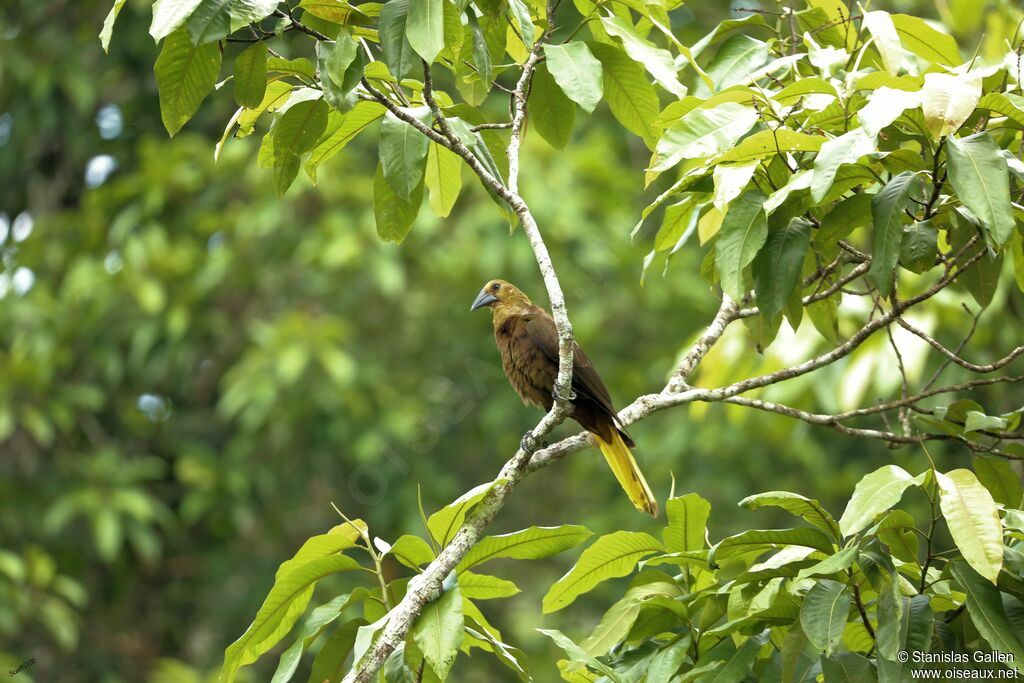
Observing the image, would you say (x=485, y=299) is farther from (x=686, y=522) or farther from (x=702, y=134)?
(x=702, y=134)

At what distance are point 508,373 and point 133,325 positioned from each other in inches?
143

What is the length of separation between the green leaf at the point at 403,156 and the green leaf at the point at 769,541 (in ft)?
2.98

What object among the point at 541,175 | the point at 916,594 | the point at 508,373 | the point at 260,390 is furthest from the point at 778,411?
the point at 541,175

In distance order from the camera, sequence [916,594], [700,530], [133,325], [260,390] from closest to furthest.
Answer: [916,594] → [700,530] → [260,390] → [133,325]

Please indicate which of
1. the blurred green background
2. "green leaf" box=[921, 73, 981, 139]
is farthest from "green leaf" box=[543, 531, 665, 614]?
the blurred green background

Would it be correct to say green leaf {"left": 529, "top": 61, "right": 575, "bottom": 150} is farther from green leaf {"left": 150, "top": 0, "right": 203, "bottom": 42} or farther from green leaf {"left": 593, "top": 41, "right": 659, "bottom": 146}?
green leaf {"left": 150, "top": 0, "right": 203, "bottom": 42}

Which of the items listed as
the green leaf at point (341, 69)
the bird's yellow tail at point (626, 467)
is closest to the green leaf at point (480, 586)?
the green leaf at point (341, 69)

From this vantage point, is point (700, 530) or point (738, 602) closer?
point (738, 602)

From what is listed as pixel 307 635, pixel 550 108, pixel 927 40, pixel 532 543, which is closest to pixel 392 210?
pixel 550 108

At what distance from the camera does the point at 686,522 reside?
231 centimetres

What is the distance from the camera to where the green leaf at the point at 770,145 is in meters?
2.01

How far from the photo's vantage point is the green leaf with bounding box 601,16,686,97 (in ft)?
7.29

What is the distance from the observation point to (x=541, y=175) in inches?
269

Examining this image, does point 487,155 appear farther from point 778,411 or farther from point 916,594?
point 916,594
